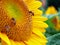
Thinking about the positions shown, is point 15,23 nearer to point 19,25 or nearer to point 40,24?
point 19,25

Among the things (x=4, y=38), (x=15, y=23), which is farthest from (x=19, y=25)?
(x=4, y=38)

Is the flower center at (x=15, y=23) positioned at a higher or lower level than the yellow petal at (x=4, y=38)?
higher

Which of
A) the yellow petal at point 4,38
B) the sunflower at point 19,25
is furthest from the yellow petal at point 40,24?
the yellow petal at point 4,38

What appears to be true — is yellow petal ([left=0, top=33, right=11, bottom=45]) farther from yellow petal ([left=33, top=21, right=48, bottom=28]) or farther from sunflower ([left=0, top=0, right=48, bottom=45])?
yellow petal ([left=33, top=21, right=48, bottom=28])

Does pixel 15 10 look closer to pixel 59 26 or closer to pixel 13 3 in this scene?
pixel 13 3

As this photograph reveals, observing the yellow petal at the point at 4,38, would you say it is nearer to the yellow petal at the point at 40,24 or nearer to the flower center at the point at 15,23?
the flower center at the point at 15,23

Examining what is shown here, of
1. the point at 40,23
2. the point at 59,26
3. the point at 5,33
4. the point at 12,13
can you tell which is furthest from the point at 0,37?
the point at 59,26

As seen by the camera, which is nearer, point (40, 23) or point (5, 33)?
point (5, 33)
